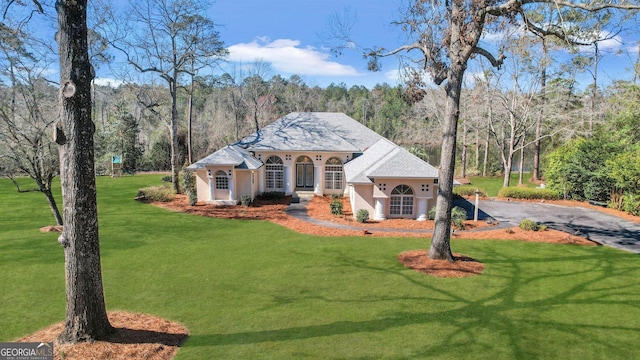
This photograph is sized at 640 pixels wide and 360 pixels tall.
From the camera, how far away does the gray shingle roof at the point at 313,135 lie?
2577 cm

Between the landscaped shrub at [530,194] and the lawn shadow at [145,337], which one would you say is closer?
the lawn shadow at [145,337]

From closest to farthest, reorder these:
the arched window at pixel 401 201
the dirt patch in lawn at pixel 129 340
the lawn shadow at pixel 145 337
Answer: the dirt patch in lawn at pixel 129 340 → the lawn shadow at pixel 145 337 → the arched window at pixel 401 201

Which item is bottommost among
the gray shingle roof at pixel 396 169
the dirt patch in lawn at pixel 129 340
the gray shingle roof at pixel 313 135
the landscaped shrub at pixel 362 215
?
the dirt patch in lawn at pixel 129 340

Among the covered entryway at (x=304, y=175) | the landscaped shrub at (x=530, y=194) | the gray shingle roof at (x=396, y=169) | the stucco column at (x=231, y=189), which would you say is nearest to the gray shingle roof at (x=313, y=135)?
the covered entryway at (x=304, y=175)

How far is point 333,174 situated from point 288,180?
3.40m

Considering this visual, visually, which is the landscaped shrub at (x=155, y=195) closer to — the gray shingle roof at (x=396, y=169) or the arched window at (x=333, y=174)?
the arched window at (x=333, y=174)

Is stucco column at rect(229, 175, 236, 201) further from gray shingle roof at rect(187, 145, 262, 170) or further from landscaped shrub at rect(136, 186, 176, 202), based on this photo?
landscaped shrub at rect(136, 186, 176, 202)

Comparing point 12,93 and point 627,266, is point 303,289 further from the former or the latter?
point 12,93

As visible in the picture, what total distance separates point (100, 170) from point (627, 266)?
43392mm

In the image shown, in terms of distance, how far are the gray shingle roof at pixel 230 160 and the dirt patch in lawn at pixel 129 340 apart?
48.6 ft

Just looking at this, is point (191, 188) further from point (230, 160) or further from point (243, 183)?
point (243, 183)

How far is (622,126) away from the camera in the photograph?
79.7ft

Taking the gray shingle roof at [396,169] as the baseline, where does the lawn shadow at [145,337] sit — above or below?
below

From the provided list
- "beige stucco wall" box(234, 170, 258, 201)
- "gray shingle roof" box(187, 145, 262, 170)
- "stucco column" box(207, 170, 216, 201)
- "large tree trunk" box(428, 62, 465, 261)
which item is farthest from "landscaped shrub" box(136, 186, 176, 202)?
"large tree trunk" box(428, 62, 465, 261)
